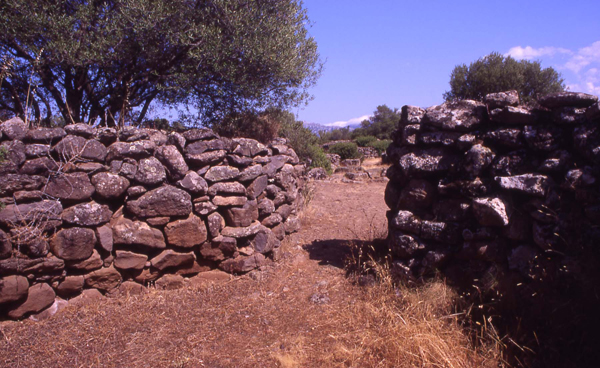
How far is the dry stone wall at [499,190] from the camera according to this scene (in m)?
3.52

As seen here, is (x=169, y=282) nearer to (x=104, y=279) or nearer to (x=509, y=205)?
(x=104, y=279)

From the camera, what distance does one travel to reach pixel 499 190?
13.2 feet

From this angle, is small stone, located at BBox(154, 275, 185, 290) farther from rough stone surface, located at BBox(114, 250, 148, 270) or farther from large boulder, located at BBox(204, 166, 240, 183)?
large boulder, located at BBox(204, 166, 240, 183)

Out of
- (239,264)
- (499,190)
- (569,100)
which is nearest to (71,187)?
(239,264)

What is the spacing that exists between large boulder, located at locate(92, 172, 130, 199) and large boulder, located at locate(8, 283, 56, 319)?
109 centimetres

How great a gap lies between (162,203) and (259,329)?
182cm

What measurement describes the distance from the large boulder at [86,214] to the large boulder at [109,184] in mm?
151

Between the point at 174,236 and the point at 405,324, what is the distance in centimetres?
277

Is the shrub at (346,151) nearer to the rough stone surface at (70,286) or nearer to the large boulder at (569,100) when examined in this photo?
the large boulder at (569,100)

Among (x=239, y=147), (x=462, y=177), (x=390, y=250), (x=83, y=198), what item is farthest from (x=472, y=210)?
(x=83, y=198)

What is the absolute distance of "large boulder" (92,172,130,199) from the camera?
438cm

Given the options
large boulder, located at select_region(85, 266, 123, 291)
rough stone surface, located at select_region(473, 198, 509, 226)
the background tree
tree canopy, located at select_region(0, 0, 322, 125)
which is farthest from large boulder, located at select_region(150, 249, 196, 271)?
the background tree

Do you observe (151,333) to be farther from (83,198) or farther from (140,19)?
(140,19)

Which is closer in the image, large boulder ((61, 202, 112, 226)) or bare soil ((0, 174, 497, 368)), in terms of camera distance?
bare soil ((0, 174, 497, 368))
